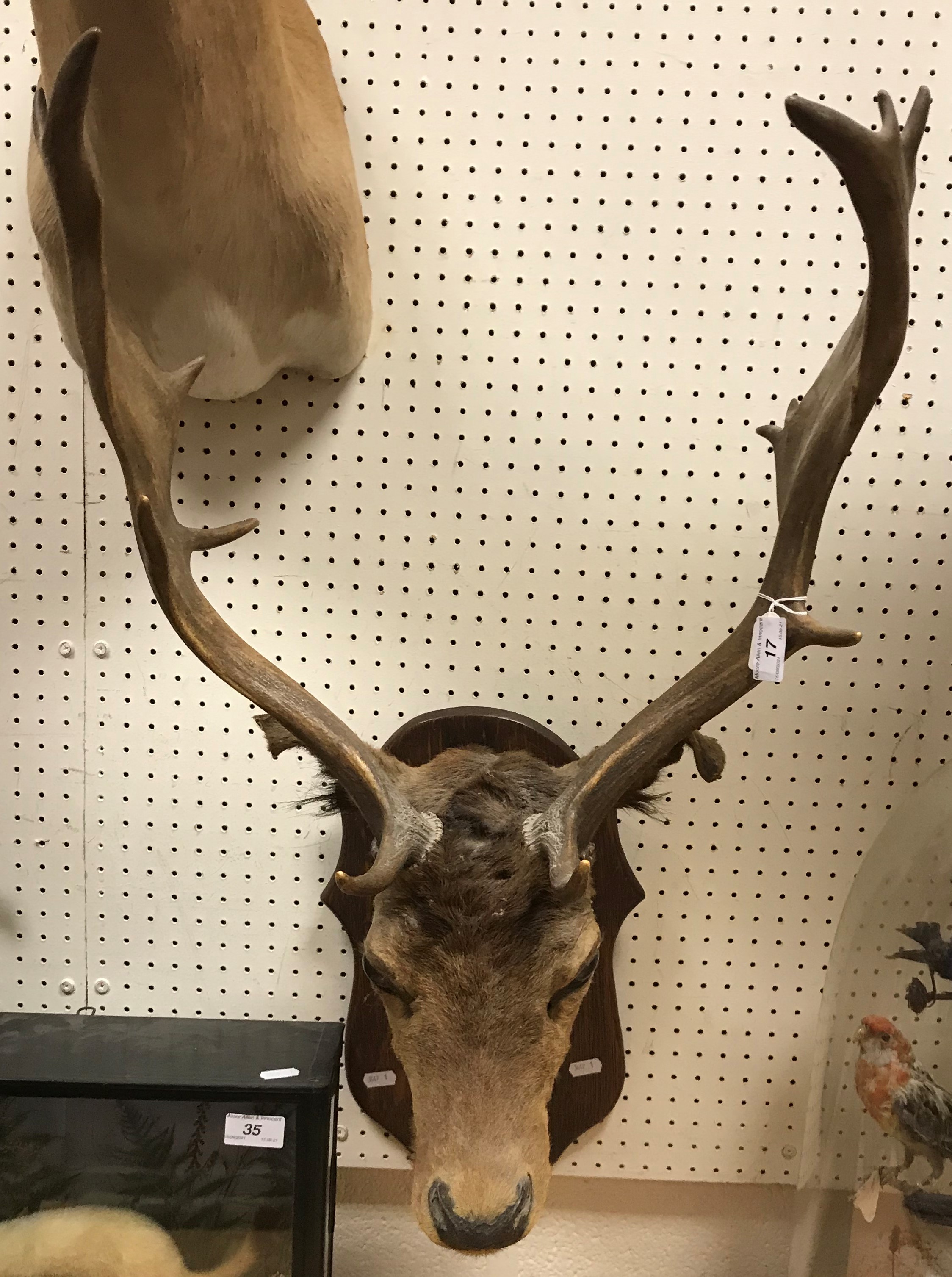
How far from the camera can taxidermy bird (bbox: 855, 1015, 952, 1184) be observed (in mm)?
1078

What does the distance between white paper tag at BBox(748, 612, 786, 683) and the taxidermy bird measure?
2.18 ft

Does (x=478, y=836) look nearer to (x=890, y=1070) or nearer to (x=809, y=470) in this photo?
(x=809, y=470)

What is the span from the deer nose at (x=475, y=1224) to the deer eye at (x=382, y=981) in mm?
187

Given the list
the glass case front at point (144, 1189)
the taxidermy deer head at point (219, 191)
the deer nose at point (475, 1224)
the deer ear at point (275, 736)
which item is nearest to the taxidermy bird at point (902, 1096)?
the deer nose at point (475, 1224)

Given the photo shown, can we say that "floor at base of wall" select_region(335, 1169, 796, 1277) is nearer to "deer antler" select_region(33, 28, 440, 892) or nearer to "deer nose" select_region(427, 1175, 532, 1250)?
"deer nose" select_region(427, 1175, 532, 1250)

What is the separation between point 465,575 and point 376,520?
0.16 metres

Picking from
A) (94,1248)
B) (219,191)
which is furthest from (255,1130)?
(219,191)

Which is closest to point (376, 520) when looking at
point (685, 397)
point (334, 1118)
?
point (685, 397)

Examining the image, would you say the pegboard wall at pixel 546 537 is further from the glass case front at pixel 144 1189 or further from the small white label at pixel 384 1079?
the glass case front at pixel 144 1189

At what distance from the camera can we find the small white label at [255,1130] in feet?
3.50

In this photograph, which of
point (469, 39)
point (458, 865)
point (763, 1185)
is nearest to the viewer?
point (458, 865)

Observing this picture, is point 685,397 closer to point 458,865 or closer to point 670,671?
point 670,671

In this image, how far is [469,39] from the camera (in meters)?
1.11

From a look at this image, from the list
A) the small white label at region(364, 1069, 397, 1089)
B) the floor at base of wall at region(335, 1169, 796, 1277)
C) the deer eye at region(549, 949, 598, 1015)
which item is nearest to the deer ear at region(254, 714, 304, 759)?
the deer eye at region(549, 949, 598, 1015)
